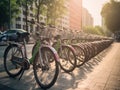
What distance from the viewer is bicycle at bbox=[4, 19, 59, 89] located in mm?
5209

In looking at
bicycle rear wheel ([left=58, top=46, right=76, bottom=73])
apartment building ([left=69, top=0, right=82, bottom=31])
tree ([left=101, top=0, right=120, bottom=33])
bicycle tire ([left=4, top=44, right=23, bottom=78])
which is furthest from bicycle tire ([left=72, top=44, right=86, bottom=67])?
apartment building ([left=69, top=0, right=82, bottom=31])

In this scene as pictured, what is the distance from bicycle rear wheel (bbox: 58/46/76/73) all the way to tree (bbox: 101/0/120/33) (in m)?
48.0

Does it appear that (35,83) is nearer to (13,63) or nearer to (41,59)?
(41,59)

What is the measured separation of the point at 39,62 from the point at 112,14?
50.3m

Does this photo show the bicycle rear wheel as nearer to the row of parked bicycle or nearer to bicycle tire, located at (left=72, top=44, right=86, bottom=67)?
the row of parked bicycle

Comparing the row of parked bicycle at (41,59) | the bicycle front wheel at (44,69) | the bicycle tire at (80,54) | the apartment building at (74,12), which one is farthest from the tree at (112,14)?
the apartment building at (74,12)

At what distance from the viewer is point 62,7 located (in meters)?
51.8

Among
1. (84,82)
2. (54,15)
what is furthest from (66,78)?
(54,15)

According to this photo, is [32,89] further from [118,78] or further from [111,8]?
[111,8]

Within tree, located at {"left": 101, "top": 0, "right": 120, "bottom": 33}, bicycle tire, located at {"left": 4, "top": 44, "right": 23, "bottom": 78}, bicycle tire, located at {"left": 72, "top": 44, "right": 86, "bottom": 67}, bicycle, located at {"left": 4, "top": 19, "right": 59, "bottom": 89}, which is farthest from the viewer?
tree, located at {"left": 101, "top": 0, "right": 120, "bottom": 33}

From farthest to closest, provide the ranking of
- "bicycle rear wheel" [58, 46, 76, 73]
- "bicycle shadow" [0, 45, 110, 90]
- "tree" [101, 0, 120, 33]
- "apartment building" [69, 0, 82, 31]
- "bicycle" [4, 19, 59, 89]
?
"apartment building" [69, 0, 82, 31] → "tree" [101, 0, 120, 33] → "bicycle rear wheel" [58, 46, 76, 73] → "bicycle shadow" [0, 45, 110, 90] → "bicycle" [4, 19, 59, 89]

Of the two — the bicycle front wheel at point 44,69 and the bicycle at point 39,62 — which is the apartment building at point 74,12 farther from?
the bicycle front wheel at point 44,69

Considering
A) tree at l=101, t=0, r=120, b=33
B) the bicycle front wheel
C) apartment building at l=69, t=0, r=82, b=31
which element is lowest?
the bicycle front wheel

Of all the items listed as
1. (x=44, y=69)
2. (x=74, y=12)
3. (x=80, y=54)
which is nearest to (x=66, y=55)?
(x=80, y=54)
